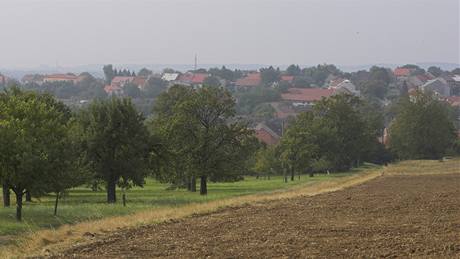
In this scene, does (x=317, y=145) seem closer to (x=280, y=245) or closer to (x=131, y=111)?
(x=131, y=111)

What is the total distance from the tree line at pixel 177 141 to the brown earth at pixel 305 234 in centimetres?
1196

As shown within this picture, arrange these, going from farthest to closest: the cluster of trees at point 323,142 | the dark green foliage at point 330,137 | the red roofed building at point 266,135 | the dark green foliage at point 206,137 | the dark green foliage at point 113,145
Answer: the red roofed building at point 266,135 → the dark green foliage at point 330,137 → the cluster of trees at point 323,142 → the dark green foliage at point 206,137 → the dark green foliage at point 113,145

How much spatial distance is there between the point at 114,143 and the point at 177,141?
10.7 metres

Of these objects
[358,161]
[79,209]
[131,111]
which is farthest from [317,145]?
[79,209]

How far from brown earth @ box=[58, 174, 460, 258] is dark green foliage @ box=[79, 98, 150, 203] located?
19.7m

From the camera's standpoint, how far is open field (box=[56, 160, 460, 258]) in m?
19.4

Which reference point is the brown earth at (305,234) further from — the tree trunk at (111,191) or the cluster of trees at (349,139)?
the cluster of trees at (349,139)

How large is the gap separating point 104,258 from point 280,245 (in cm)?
500

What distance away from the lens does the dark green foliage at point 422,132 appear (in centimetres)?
11400

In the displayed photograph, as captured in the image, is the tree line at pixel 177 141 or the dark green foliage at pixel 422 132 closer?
the tree line at pixel 177 141

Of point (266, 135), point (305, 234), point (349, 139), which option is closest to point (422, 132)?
point (349, 139)

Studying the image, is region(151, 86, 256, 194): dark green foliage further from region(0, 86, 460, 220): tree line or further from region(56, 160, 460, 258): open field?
region(56, 160, 460, 258): open field

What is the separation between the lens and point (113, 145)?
5369 centimetres

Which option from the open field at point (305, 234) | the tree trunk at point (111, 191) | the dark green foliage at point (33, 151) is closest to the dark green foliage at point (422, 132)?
the tree trunk at point (111, 191)
